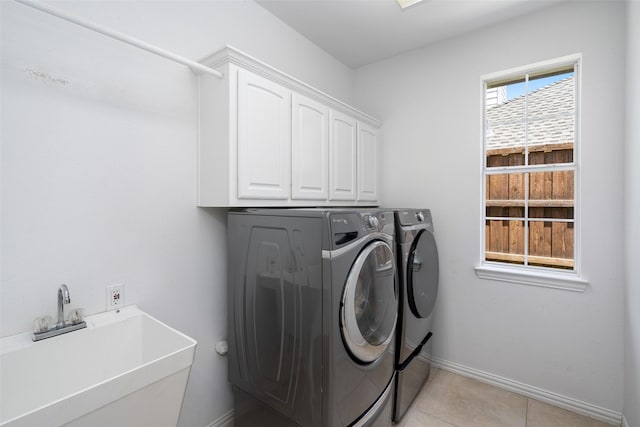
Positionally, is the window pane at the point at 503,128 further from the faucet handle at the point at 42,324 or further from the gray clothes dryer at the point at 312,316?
the faucet handle at the point at 42,324

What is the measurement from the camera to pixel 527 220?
2.28 meters

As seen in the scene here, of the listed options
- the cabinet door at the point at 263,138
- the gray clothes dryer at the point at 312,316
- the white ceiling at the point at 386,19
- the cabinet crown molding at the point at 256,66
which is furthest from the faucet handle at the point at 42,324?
the white ceiling at the point at 386,19

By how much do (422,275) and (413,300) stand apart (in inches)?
8.8

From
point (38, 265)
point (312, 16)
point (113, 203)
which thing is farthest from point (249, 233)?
point (312, 16)

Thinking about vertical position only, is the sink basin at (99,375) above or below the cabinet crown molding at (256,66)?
below

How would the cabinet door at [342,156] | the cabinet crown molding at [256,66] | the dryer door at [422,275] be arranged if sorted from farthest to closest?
1. the cabinet door at [342,156]
2. the dryer door at [422,275]
3. the cabinet crown molding at [256,66]

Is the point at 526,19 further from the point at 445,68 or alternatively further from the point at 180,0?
the point at 180,0

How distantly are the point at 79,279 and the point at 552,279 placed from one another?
2.92m

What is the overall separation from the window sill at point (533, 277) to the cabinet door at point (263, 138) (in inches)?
70.9

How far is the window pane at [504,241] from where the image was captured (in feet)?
7.66

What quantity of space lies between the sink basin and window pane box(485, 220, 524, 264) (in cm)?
241

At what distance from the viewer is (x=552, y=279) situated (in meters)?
2.07

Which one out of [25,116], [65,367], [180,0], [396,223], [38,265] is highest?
[180,0]

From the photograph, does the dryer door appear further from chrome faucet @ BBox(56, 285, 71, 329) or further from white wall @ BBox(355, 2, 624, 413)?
chrome faucet @ BBox(56, 285, 71, 329)
